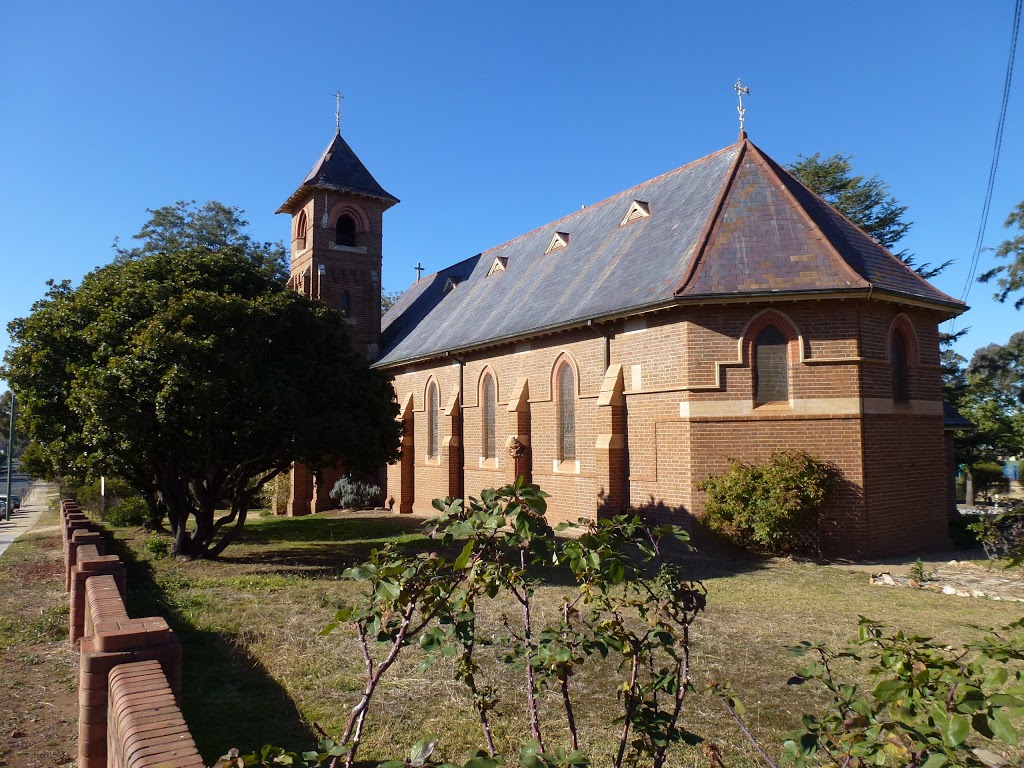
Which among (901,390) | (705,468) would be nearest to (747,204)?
(901,390)

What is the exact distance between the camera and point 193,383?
12.0m

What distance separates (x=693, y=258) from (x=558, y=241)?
30.1ft

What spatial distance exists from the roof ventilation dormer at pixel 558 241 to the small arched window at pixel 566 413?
6.61 metres

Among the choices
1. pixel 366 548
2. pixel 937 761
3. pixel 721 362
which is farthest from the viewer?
pixel 366 548

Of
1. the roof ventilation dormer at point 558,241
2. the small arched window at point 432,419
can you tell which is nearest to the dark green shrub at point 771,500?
the roof ventilation dormer at point 558,241

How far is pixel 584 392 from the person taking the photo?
710 inches

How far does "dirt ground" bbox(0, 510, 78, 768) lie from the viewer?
5.58 meters

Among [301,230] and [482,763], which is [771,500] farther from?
[301,230]

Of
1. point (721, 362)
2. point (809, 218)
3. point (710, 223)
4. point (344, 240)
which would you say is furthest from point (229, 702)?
point (344, 240)

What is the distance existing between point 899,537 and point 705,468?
4544 mm

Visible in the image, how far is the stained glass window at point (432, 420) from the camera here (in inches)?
993

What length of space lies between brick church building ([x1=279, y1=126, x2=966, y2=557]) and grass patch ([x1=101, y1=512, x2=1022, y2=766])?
8.48 ft

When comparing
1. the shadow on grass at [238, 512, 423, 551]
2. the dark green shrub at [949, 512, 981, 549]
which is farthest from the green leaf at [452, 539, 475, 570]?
the dark green shrub at [949, 512, 981, 549]

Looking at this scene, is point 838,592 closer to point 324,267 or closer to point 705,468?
point 705,468
